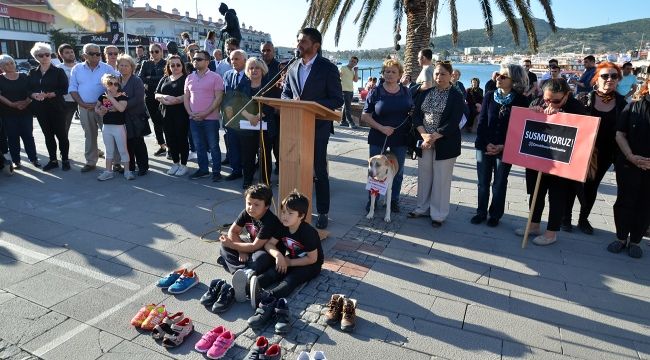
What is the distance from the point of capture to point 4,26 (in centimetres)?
4669

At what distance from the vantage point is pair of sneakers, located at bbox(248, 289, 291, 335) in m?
2.90

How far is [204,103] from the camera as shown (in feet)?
21.2

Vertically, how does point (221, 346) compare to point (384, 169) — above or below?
below

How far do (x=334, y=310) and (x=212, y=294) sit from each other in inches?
37.1

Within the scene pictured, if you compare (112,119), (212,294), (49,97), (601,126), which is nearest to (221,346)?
(212,294)

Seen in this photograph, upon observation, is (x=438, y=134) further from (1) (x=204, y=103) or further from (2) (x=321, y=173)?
(1) (x=204, y=103)

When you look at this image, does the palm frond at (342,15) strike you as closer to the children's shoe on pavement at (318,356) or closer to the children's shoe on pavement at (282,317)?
the children's shoe on pavement at (282,317)

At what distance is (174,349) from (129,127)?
15.3 feet

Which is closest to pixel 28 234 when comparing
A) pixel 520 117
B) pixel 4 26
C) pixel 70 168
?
pixel 70 168

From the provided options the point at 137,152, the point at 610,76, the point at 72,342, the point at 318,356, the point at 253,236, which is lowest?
the point at 72,342

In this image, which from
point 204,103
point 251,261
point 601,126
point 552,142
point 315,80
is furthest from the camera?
point 204,103

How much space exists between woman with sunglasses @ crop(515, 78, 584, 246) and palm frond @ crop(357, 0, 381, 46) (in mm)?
7345

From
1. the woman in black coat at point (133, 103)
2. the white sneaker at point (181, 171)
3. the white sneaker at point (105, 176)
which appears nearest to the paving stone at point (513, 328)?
the white sneaker at point (181, 171)

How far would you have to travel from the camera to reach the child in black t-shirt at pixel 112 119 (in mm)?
6355
